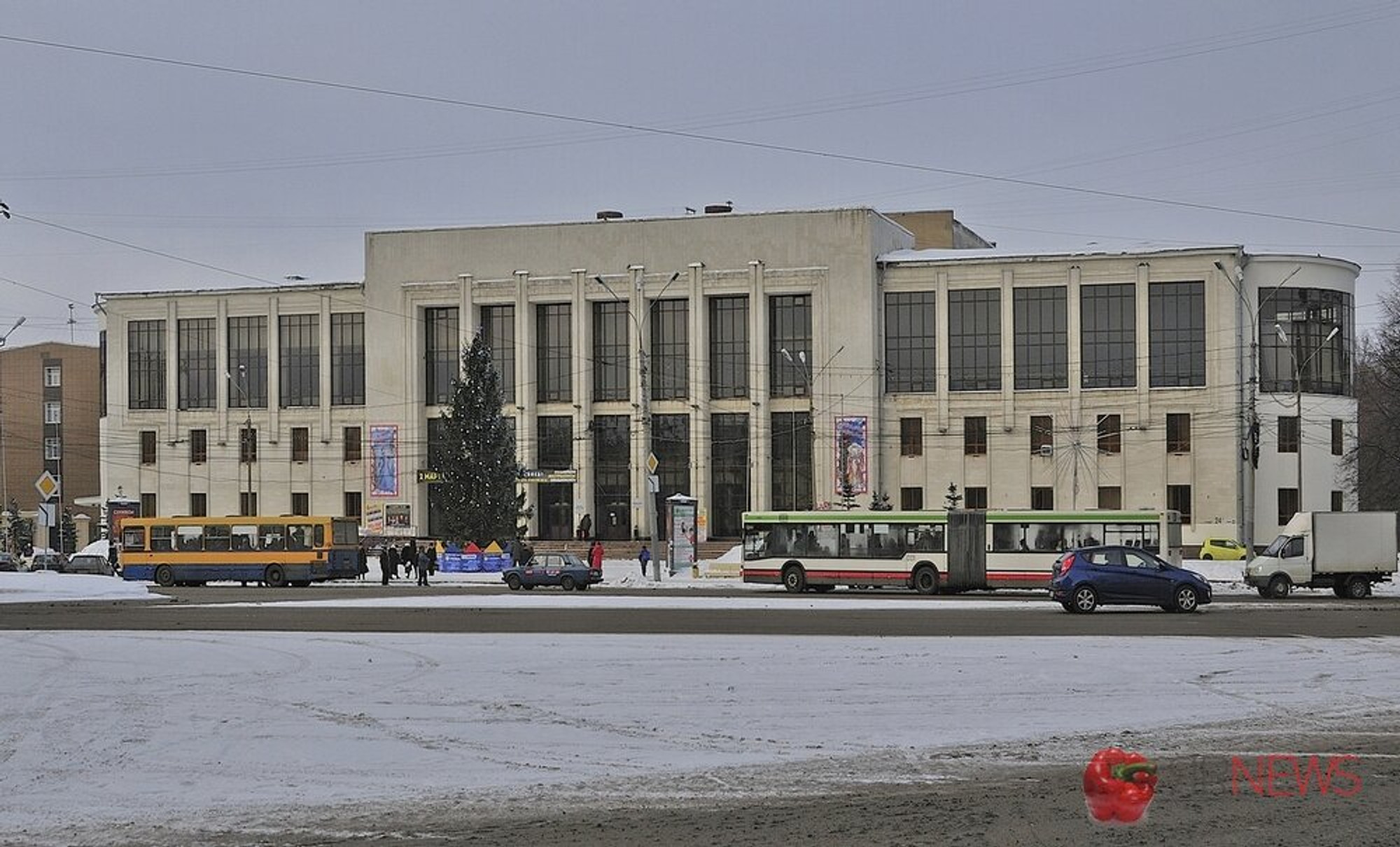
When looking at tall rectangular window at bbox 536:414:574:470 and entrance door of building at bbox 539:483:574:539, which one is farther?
tall rectangular window at bbox 536:414:574:470

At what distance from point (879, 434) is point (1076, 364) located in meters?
10.9

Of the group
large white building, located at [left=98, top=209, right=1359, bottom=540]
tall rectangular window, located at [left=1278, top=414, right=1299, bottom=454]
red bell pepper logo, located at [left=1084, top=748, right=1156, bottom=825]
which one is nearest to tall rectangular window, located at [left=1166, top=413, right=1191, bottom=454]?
large white building, located at [left=98, top=209, right=1359, bottom=540]

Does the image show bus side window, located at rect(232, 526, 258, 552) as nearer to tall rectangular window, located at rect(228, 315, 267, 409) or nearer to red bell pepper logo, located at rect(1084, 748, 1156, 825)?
tall rectangular window, located at rect(228, 315, 267, 409)

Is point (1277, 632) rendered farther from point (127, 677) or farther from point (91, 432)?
point (91, 432)

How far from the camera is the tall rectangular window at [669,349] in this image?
94500 mm

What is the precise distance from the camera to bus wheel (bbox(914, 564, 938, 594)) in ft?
172

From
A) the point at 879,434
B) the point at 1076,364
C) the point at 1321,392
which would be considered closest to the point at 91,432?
the point at 879,434

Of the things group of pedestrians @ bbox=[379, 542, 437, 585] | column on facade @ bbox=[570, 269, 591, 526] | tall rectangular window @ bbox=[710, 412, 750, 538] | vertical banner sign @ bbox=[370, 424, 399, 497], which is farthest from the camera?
vertical banner sign @ bbox=[370, 424, 399, 497]

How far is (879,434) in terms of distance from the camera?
9156 centimetres

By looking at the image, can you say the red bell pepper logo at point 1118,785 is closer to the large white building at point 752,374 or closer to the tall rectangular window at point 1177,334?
the large white building at point 752,374

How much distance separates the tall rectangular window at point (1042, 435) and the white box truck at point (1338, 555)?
Result: 40.9 m

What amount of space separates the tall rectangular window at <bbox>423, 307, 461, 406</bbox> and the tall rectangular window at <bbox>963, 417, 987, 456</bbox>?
29085 millimetres

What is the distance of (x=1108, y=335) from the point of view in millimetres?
88438

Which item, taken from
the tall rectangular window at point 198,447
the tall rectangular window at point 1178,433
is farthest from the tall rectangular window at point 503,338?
the tall rectangular window at point 1178,433
